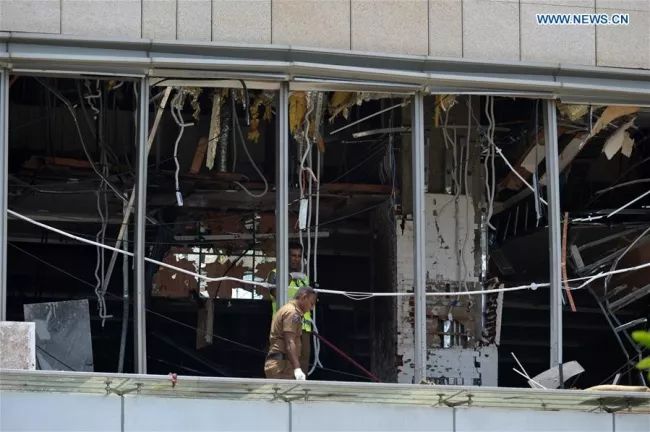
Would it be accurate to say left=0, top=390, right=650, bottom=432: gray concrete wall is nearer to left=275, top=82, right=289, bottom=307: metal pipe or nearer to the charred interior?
left=275, top=82, right=289, bottom=307: metal pipe

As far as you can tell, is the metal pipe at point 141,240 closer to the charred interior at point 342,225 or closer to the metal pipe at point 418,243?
the charred interior at point 342,225

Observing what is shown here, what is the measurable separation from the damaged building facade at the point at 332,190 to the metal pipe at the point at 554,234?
0.10 ft

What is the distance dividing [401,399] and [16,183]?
20.6 ft

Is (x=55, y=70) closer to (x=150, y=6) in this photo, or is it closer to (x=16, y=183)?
(x=150, y=6)

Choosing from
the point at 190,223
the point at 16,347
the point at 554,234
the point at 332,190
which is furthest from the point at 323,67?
the point at 190,223

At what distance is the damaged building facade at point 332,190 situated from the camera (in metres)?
13.4

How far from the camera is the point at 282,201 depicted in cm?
1366

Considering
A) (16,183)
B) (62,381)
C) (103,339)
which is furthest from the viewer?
(103,339)

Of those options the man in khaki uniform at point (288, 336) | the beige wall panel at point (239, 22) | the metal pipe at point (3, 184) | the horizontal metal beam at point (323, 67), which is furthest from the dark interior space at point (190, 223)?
the man in khaki uniform at point (288, 336)

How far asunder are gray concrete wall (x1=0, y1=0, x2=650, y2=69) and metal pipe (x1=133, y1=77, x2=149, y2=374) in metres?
0.71

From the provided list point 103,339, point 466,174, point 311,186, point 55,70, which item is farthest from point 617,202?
point 55,70

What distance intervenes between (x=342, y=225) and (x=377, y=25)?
4865 mm

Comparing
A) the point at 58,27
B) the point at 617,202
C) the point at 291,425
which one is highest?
the point at 58,27

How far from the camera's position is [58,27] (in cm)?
1319
